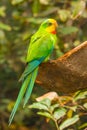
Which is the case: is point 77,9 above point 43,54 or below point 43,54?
below

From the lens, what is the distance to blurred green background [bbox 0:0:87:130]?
3.11 m

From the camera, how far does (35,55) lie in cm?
184

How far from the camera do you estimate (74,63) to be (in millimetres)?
1483

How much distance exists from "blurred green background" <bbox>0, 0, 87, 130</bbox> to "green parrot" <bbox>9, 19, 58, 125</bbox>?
0.79m

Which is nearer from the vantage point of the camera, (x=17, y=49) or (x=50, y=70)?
(x=50, y=70)

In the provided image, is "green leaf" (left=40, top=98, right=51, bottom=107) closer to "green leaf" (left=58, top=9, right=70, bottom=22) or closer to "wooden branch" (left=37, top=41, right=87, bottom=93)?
"wooden branch" (left=37, top=41, right=87, bottom=93)

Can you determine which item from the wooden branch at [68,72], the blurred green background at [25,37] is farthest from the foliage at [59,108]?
the blurred green background at [25,37]

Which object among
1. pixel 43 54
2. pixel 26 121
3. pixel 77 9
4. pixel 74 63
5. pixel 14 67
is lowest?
pixel 26 121

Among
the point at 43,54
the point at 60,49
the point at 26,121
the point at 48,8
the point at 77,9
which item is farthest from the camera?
the point at 26,121

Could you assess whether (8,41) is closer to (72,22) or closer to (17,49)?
(17,49)

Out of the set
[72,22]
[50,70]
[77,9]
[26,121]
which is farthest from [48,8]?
[50,70]

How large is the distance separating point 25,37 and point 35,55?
134 cm

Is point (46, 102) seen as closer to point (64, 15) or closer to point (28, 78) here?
point (28, 78)

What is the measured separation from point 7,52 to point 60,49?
0.71 meters
